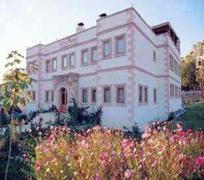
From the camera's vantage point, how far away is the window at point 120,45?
1931 centimetres

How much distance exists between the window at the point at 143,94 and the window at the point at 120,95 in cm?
169

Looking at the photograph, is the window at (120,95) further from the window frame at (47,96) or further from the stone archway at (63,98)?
the window frame at (47,96)

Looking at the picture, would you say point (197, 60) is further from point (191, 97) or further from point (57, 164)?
point (57, 164)

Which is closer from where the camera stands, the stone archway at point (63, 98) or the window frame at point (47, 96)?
the stone archway at point (63, 98)

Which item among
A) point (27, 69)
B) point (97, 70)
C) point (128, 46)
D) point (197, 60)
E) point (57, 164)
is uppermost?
point (197, 60)

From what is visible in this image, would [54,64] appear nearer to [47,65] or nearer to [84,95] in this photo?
[47,65]

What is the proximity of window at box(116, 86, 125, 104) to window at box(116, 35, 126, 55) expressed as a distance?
2.50m

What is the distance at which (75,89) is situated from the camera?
23625 millimetres

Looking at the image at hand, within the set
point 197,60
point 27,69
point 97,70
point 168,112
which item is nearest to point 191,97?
point 197,60

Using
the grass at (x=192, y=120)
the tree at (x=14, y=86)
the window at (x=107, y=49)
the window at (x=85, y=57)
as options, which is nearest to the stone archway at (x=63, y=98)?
the window at (x=85, y=57)

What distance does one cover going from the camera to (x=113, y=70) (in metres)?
19.6

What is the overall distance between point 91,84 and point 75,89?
6.27ft

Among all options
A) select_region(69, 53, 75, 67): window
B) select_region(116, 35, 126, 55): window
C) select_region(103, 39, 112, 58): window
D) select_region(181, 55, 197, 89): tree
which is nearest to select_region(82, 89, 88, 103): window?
select_region(69, 53, 75, 67): window

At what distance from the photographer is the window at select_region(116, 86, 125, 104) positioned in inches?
749
